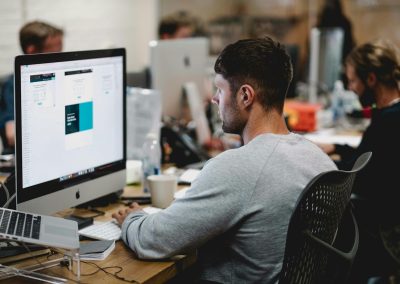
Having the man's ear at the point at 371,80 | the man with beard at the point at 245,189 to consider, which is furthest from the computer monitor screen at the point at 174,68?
the man with beard at the point at 245,189

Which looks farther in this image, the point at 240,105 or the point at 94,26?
the point at 94,26

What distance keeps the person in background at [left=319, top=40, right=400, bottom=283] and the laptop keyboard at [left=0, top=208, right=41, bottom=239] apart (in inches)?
48.5

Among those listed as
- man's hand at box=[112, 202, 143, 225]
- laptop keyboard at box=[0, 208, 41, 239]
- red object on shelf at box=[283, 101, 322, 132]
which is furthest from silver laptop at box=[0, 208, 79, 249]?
red object on shelf at box=[283, 101, 322, 132]

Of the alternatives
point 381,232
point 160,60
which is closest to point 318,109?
point 160,60

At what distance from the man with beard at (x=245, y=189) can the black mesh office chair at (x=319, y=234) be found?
9 cm

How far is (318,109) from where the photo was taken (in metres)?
3.79

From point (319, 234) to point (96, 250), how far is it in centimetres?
60

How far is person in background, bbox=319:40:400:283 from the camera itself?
2482mm

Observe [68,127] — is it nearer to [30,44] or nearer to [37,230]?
[37,230]

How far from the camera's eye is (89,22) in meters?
5.22

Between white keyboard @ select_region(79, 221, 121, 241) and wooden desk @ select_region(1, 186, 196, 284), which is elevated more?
white keyboard @ select_region(79, 221, 121, 241)

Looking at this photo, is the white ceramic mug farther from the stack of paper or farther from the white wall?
the white wall

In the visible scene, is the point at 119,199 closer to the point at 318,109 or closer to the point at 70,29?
the point at 318,109

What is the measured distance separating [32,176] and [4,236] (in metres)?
0.33
